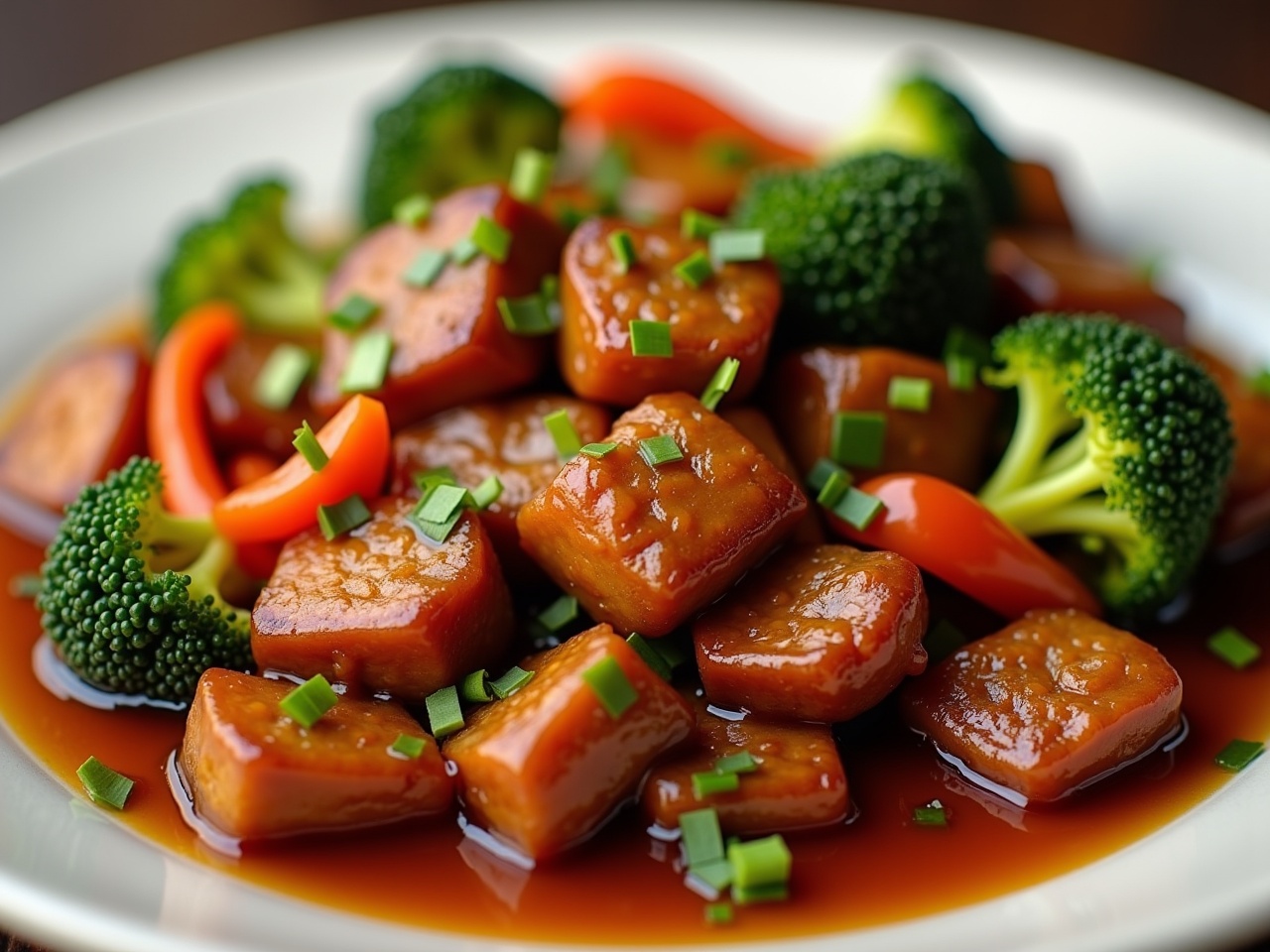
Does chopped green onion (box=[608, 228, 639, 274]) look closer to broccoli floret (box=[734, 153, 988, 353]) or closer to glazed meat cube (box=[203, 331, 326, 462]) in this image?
broccoli floret (box=[734, 153, 988, 353])

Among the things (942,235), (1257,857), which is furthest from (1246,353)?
(1257,857)

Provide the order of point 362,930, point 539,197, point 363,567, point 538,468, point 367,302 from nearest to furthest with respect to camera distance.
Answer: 1. point 362,930
2. point 363,567
3. point 538,468
4. point 367,302
5. point 539,197

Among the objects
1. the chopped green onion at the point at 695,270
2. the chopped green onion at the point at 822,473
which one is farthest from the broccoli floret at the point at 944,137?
the chopped green onion at the point at 822,473

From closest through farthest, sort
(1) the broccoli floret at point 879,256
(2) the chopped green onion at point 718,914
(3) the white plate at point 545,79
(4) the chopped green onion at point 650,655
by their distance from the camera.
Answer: (2) the chopped green onion at point 718,914, (4) the chopped green onion at point 650,655, (1) the broccoli floret at point 879,256, (3) the white plate at point 545,79

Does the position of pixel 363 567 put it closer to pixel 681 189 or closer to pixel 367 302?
pixel 367 302

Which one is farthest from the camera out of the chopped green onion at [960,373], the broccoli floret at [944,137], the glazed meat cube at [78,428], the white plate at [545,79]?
the white plate at [545,79]

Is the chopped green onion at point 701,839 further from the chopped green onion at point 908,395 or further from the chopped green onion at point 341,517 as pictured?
the chopped green onion at point 908,395
